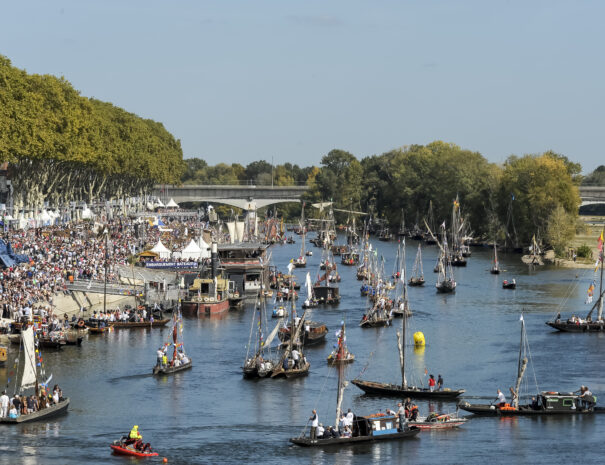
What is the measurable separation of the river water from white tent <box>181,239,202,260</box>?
31330mm

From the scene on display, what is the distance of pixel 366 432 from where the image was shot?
245ft

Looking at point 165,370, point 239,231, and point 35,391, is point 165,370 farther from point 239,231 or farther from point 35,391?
point 239,231

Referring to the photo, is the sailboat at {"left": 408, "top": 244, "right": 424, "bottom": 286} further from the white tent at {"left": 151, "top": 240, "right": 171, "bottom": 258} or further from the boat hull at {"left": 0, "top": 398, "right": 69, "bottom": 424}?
the boat hull at {"left": 0, "top": 398, "right": 69, "bottom": 424}

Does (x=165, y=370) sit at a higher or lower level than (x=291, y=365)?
lower

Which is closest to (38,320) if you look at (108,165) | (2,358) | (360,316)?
(2,358)

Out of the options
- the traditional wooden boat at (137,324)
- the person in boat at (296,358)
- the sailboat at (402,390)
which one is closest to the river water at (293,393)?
the sailboat at (402,390)

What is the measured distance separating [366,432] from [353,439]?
3.64 feet

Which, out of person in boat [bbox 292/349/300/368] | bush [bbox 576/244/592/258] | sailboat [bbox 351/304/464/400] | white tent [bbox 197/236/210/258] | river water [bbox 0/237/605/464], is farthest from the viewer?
bush [bbox 576/244/592/258]

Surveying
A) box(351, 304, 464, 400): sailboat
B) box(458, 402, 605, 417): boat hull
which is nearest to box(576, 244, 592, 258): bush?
box(351, 304, 464, 400): sailboat

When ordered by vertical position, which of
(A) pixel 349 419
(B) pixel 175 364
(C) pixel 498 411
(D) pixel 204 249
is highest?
(D) pixel 204 249

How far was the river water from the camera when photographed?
2872 inches

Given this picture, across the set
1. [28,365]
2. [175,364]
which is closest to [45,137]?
[175,364]

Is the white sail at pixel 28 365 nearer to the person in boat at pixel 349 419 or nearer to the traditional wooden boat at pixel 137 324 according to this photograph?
the person in boat at pixel 349 419

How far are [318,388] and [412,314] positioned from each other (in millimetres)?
40100
